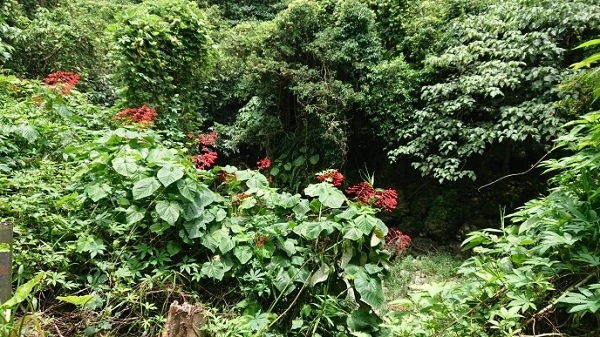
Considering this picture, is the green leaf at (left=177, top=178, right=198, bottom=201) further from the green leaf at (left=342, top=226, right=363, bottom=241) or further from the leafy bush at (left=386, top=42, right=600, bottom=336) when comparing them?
the leafy bush at (left=386, top=42, right=600, bottom=336)

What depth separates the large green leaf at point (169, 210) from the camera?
1936mm

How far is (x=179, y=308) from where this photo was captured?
5.39 feet

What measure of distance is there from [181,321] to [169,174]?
2.52 ft

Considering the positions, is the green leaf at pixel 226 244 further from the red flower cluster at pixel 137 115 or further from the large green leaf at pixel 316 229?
the red flower cluster at pixel 137 115

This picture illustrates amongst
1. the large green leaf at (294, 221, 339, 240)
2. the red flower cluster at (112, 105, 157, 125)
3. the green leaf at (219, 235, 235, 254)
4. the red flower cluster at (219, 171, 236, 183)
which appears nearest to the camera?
the large green leaf at (294, 221, 339, 240)

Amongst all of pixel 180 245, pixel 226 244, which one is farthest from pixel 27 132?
pixel 226 244

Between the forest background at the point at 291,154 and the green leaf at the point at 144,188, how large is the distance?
0.03 ft

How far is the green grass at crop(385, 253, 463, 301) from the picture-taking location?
4047 mm

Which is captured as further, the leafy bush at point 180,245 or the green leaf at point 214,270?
the green leaf at point 214,270

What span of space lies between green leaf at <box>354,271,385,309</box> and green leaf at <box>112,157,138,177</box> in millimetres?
1363

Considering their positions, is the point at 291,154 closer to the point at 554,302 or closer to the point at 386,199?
the point at 386,199

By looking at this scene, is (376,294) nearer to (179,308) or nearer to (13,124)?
(179,308)

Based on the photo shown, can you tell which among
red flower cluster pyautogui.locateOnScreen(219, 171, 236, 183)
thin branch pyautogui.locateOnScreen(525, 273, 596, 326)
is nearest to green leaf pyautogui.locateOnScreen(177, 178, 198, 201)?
red flower cluster pyautogui.locateOnScreen(219, 171, 236, 183)

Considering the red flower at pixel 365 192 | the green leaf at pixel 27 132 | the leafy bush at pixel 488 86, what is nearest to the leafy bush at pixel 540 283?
the red flower at pixel 365 192
